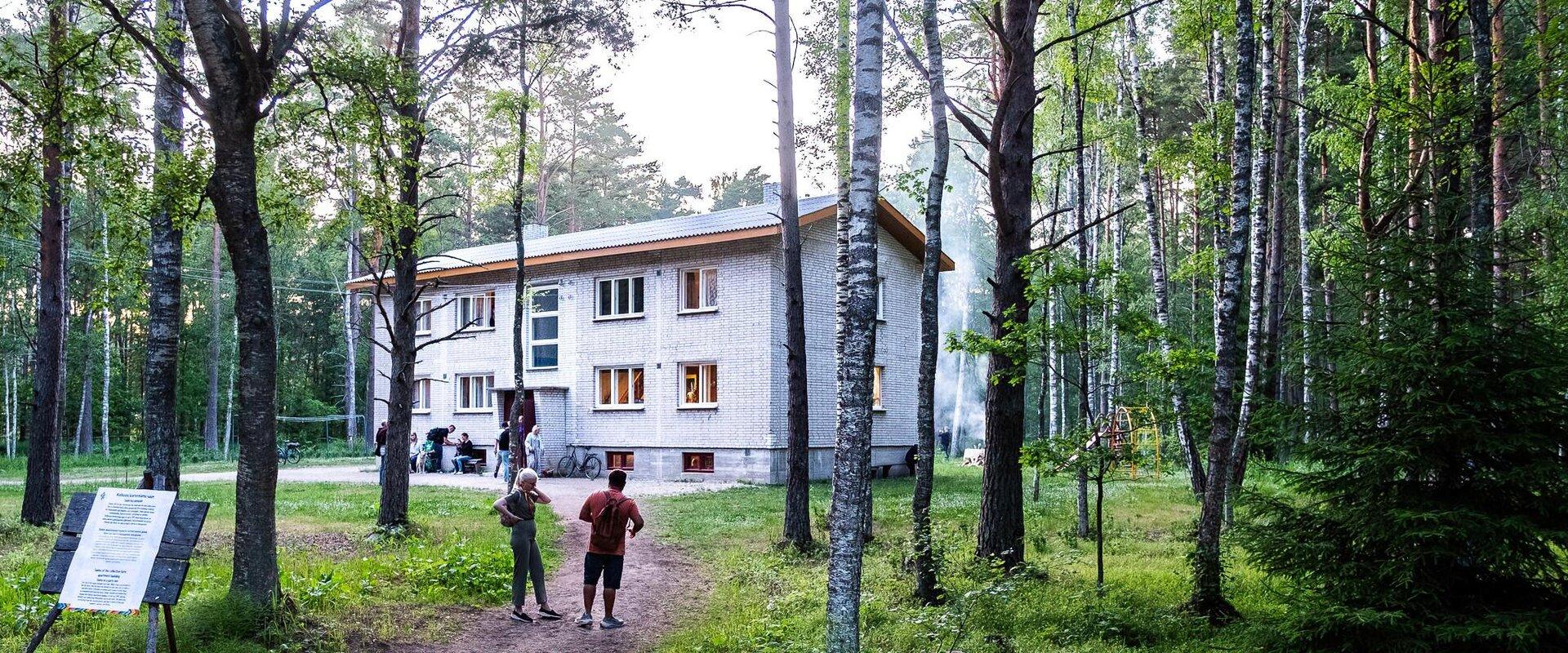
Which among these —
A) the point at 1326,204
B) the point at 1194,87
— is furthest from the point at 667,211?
the point at 1326,204

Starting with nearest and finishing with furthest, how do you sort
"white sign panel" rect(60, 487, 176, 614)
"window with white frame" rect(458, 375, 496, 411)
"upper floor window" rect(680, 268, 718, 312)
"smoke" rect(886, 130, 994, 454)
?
"white sign panel" rect(60, 487, 176, 614), "upper floor window" rect(680, 268, 718, 312), "window with white frame" rect(458, 375, 496, 411), "smoke" rect(886, 130, 994, 454)

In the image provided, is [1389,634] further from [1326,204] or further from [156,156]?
[1326,204]

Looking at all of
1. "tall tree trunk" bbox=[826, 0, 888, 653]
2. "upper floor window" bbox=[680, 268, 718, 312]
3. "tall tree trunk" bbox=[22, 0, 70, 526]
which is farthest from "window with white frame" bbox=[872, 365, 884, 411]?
"tall tree trunk" bbox=[826, 0, 888, 653]

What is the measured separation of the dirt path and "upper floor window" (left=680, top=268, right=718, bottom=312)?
11.1 m

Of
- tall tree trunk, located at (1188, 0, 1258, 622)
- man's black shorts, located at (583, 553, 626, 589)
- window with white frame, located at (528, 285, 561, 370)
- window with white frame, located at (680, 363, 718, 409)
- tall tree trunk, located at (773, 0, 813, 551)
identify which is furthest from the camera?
window with white frame, located at (528, 285, 561, 370)

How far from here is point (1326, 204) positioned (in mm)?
16469

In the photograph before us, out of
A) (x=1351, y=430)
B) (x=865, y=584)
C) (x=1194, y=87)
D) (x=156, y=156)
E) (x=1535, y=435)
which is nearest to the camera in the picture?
(x=1535, y=435)

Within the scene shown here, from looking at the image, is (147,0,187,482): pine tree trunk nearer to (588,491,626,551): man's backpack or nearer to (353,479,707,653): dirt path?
(353,479,707,653): dirt path

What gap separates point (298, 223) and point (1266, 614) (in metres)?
10.0

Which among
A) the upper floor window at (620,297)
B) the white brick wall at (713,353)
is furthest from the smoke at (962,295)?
the upper floor window at (620,297)

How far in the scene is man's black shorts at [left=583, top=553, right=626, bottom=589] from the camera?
9328 mm

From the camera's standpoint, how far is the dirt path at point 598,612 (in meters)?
8.45

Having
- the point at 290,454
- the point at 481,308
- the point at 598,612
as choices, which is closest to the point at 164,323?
the point at 598,612

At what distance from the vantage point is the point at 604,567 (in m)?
9.42
